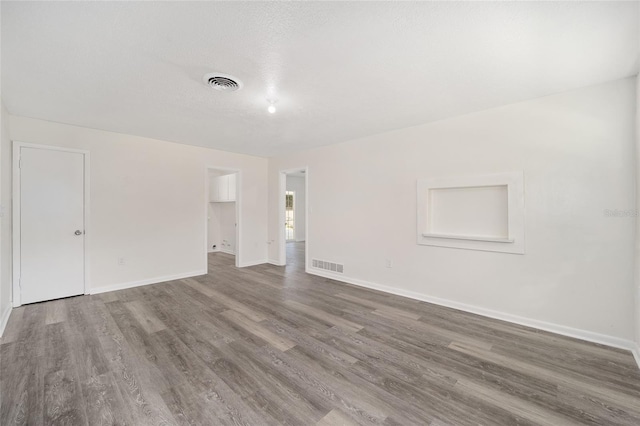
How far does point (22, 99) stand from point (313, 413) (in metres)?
4.18

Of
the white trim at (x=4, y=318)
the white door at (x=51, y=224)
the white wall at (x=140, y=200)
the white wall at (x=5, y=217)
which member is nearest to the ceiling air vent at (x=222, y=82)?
the white wall at (x=5, y=217)

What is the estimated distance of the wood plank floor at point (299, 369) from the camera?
5.42 feet

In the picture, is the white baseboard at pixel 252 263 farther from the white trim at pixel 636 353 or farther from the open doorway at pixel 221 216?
the white trim at pixel 636 353

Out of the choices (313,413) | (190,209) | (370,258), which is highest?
(190,209)

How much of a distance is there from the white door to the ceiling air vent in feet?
9.56

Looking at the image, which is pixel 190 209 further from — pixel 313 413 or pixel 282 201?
pixel 313 413

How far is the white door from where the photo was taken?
3.50 metres

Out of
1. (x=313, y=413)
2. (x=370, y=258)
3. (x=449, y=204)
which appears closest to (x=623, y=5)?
(x=449, y=204)

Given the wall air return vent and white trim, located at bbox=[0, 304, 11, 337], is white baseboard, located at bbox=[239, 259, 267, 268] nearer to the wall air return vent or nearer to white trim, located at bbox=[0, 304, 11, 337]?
the wall air return vent

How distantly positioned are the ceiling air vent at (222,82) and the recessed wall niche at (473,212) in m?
2.60

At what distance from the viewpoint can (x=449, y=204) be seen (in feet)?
11.5

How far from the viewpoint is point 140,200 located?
441 centimetres

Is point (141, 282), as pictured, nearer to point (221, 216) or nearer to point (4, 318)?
point (4, 318)

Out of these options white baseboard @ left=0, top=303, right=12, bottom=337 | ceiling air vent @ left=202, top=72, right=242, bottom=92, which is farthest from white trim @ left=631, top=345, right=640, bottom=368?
white baseboard @ left=0, top=303, right=12, bottom=337
